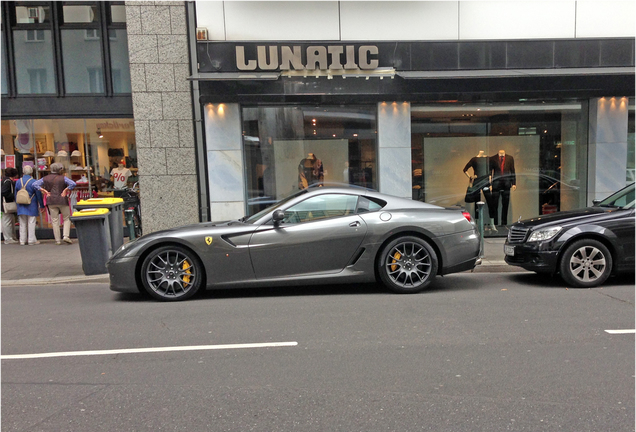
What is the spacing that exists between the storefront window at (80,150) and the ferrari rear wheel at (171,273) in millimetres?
6728

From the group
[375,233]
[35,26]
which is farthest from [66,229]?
[375,233]

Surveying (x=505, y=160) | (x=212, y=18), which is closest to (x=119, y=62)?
(x=212, y=18)

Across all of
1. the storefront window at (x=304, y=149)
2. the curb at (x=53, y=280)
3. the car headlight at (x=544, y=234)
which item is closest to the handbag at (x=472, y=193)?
the storefront window at (x=304, y=149)

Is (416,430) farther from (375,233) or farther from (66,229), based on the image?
(66,229)

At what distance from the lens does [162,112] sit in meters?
11.6

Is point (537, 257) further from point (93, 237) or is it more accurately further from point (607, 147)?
point (93, 237)

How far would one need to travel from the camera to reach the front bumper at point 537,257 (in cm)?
688

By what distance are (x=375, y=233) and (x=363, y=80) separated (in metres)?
5.58

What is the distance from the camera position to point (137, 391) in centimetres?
379

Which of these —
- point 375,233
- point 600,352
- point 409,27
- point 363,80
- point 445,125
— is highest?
point 409,27

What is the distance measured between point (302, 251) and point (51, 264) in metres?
5.60

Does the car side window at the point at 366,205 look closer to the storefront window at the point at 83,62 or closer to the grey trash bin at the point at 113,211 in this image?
the grey trash bin at the point at 113,211

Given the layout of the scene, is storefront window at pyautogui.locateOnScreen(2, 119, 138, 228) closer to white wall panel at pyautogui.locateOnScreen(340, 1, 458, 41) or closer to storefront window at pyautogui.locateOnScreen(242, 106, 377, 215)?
storefront window at pyautogui.locateOnScreen(242, 106, 377, 215)

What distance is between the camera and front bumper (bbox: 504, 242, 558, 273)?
688cm
